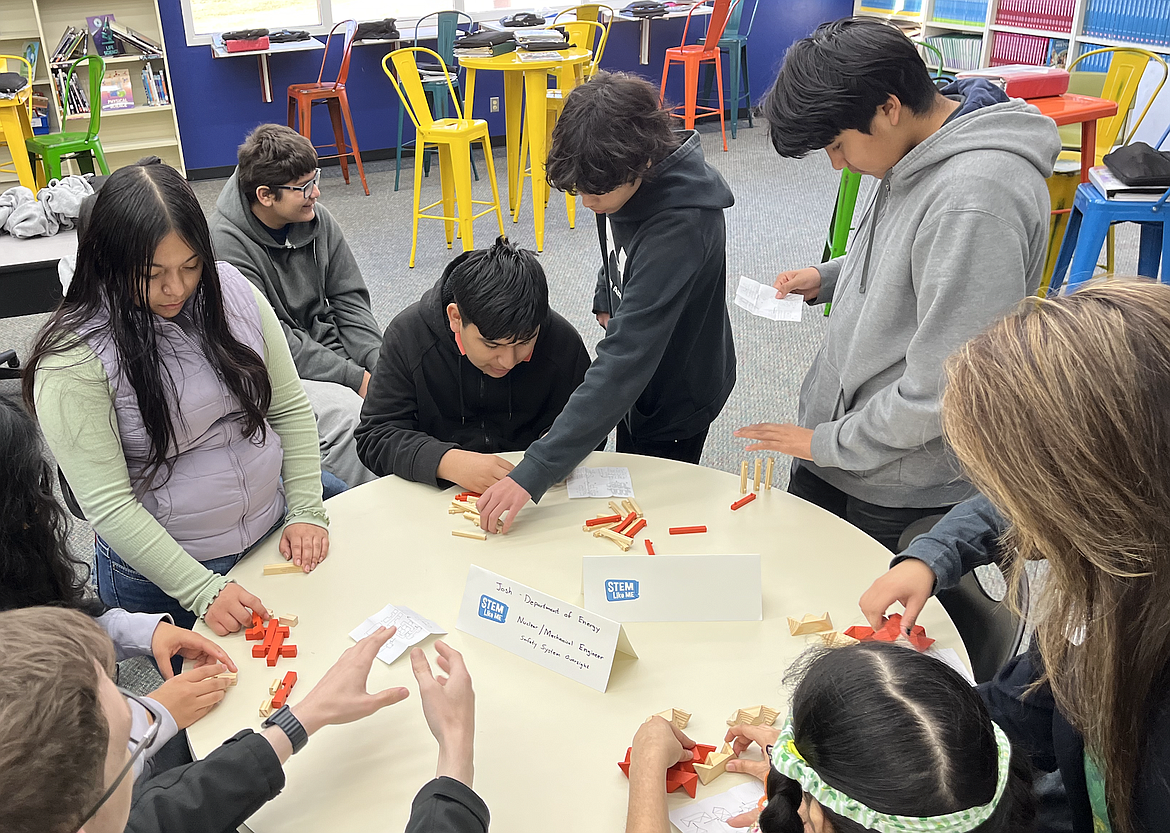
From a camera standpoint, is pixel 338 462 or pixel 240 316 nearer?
pixel 240 316

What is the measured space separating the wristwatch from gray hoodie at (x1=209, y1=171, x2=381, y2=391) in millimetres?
1649

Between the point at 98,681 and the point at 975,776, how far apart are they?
32.9 inches

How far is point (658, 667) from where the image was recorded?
1.34 metres

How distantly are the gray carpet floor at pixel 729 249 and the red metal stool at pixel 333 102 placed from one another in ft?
0.81

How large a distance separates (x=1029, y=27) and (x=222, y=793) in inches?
274

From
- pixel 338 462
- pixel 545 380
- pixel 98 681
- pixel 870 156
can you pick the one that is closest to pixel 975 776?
pixel 98 681

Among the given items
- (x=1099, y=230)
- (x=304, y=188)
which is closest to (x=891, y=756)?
(x=304, y=188)

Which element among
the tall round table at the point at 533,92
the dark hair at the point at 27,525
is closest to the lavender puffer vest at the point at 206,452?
the dark hair at the point at 27,525

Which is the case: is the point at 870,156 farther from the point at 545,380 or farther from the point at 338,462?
the point at 338,462

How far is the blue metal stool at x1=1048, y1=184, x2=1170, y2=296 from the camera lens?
10.5ft

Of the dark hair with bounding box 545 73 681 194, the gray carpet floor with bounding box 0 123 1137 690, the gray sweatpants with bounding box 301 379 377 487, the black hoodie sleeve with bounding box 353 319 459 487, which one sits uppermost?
the dark hair with bounding box 545 73 681 194

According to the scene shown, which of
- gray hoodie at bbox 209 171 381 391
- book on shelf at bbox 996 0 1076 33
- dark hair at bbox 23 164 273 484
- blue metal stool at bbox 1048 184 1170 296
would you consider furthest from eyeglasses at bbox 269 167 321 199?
book on shelf at bbox 996 0 1076 33

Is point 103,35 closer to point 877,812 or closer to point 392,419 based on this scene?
point 392,419

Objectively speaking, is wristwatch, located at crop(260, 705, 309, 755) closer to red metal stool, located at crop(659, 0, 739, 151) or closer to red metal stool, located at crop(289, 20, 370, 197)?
red metal stool, located at crop(289, 20, 370, 197)
